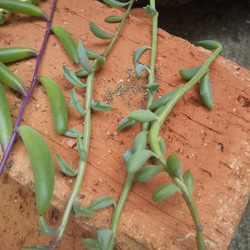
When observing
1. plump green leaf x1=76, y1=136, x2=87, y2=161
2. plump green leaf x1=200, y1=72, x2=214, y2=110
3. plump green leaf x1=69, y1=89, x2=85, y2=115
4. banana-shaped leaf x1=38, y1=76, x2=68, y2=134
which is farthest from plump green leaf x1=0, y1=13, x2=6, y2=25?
plump green leaf x1=200, y1=72, x2=214, y2=110

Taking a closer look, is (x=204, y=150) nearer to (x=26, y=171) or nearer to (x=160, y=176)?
(x=160, y=176)

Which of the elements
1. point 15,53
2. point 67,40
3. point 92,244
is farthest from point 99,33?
point 92,244

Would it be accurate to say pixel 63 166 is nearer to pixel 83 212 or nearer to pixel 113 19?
pixel 83 212

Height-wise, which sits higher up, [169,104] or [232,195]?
[169,104]

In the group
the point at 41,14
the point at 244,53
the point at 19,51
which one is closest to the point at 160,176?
the point at 19,51

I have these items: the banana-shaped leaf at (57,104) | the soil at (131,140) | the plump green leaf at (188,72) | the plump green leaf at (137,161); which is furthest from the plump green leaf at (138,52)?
the plump green leaf at (137,161)

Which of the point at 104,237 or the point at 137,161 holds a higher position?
the point at 137,161

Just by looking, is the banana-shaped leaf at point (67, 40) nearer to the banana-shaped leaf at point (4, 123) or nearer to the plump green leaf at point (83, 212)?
the banana-shaped leaf at point (4, 123)
